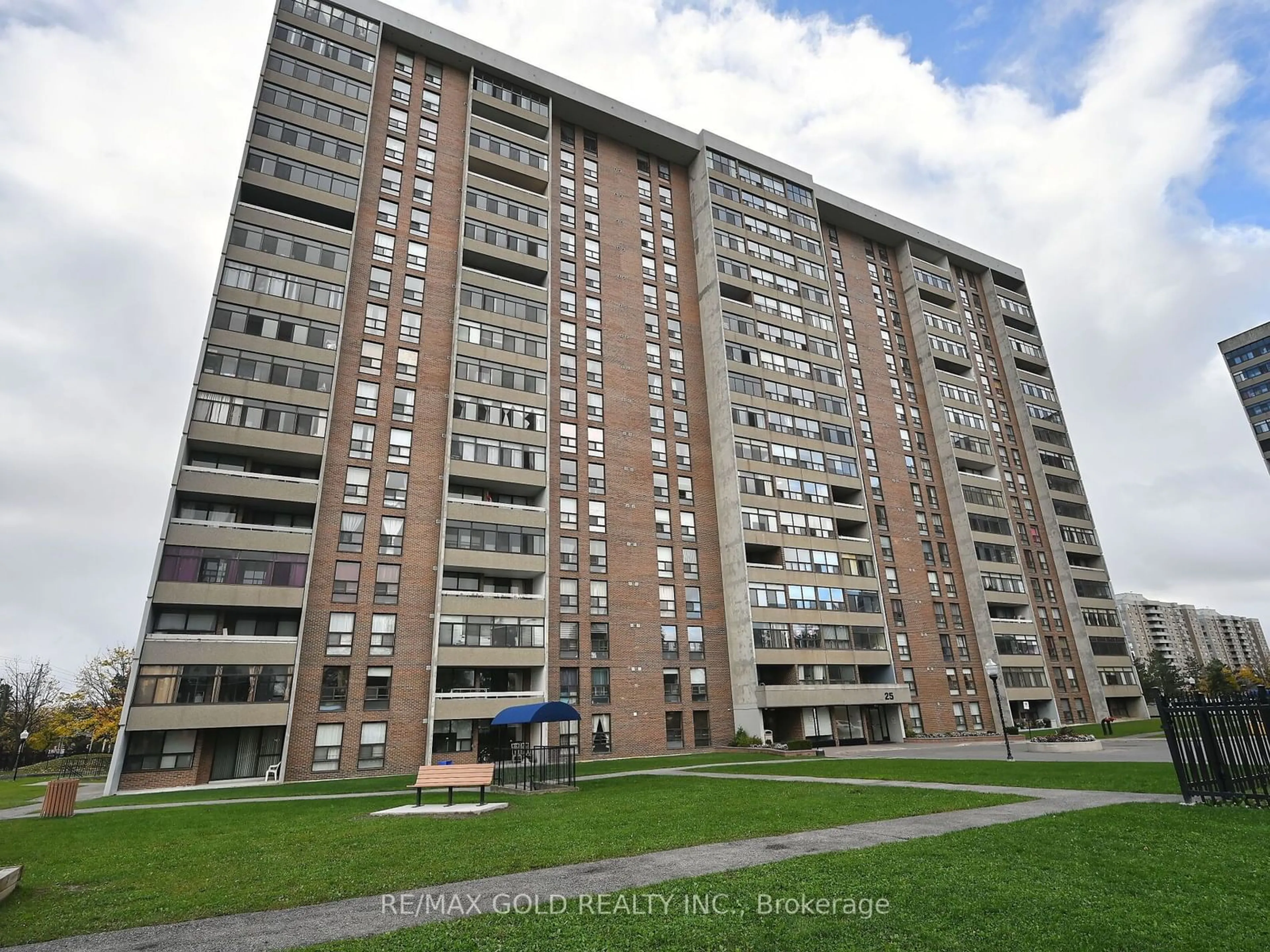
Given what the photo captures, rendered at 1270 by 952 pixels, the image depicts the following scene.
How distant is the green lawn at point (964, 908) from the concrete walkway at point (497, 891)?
23.5 inches

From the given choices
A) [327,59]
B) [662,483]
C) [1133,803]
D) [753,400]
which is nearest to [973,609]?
[753,400]

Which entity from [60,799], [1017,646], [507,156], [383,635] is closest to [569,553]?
[383,635]

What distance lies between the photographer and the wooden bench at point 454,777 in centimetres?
1752

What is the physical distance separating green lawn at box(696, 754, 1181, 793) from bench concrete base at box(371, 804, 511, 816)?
11903mm

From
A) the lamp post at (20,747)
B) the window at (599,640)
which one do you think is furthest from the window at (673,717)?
the lamp post at (20,747)

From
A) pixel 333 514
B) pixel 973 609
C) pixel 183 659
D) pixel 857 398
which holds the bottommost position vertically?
pixel 183 659

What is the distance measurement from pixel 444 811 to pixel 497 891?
10.1m

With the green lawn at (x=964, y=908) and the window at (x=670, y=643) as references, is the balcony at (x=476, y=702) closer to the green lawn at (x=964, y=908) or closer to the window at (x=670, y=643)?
the window at (x=670, y=643)

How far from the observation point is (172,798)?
26.5 m

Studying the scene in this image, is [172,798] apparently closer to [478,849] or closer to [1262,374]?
[478,849]

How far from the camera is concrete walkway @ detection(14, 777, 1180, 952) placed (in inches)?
285

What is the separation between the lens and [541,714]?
2420 centimetres

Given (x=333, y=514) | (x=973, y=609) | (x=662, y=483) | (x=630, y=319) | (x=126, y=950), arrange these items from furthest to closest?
(x=973, y=609), (x=630, y=319), (x=662, y=483), (x=333, y=514), (x=126, y=950)

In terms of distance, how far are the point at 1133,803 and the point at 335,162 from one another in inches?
2035
